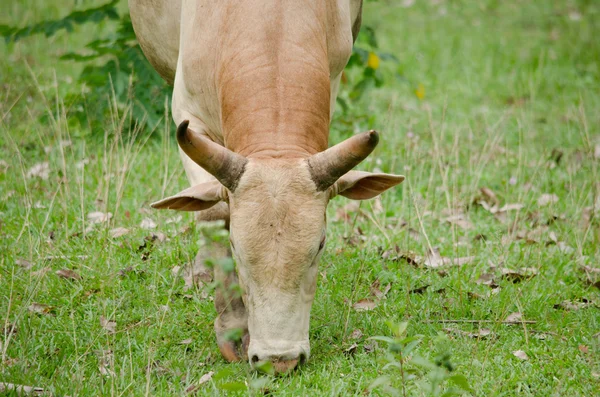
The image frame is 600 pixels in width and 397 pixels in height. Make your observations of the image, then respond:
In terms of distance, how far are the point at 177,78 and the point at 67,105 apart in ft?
7.64

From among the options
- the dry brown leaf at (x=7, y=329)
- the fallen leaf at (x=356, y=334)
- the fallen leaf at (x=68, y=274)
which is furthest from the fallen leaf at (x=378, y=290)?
the dry brown leaf at (x=7, y=329)

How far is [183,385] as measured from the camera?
4105mm

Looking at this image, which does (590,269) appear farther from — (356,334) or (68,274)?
(68,274)

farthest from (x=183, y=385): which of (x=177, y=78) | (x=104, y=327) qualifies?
(x=177, y=78)

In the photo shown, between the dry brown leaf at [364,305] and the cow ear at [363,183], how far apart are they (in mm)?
850

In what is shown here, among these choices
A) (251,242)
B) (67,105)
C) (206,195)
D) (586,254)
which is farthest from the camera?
(67,105)

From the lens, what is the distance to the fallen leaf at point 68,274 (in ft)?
16.9

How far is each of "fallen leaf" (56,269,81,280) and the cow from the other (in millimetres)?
964

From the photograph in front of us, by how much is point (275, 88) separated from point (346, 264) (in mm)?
1703

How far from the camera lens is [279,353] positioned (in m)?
3.92

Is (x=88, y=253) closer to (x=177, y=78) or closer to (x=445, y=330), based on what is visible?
(x=177, y=78)

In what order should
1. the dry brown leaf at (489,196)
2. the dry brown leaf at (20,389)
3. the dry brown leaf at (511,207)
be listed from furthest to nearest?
1. the dry brown leaf at (489,196)
2. the dry brown leaf at (511,207)
3. the dry brown leaf at (20,389)

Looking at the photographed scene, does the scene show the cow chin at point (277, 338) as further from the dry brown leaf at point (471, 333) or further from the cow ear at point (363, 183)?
the dry brown leaf at point (471, 333)

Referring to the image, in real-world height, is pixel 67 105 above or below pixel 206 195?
below
